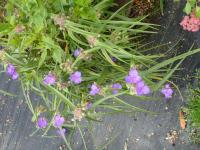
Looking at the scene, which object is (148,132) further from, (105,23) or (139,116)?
(105,23)

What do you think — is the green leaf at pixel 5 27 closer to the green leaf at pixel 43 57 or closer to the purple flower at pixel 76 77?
the green leaf at pixel 43 57

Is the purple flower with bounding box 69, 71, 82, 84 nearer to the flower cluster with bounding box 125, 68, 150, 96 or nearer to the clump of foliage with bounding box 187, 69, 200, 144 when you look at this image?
the flower cluster with bounding box 125, 68, 150, 96

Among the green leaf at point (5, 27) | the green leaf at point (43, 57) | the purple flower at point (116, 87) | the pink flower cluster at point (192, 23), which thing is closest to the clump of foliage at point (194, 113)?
the pink flower cluster at point (192, 23)

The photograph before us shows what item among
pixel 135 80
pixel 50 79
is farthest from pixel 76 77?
pixel 135 80

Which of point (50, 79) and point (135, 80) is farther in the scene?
point (50, 79)

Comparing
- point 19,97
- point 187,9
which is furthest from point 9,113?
point 187,9

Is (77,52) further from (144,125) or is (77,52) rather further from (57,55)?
(144,125)
